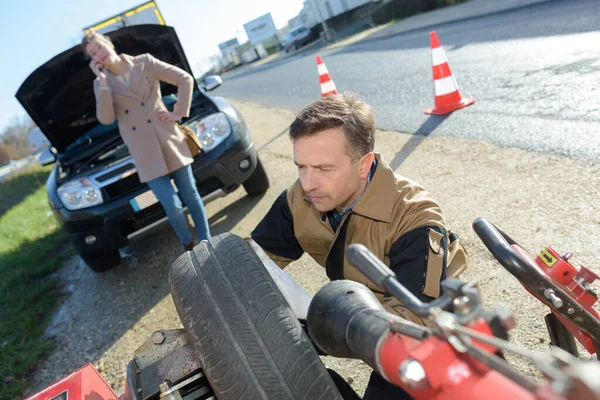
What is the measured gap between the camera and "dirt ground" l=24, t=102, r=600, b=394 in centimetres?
240

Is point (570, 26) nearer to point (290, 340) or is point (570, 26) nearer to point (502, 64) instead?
point (502, 64)

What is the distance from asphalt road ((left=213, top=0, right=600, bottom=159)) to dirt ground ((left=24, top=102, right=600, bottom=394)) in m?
0.32

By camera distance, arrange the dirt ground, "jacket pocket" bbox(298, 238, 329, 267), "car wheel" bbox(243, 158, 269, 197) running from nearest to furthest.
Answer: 1. "jacket pocket" bbox(298, 238, 329, 267)
2. the dirt ground
3. "car wheel" bbox(243, 158, 269, 197)

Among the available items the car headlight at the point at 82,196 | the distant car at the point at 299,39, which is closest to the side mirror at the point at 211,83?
the car headlight at the point at 82,196

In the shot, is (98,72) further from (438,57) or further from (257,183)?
(438,57)

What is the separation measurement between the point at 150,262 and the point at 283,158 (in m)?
2.41

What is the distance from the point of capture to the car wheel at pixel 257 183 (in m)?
4.63

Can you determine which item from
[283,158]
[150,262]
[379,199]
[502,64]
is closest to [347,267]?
[379,199]

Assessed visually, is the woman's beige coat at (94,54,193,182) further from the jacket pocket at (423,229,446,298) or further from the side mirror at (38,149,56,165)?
the jacket pocket at (423,229,446,298)

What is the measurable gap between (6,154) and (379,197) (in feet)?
142

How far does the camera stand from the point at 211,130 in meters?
4.08

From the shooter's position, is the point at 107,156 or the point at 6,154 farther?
the point at 6,154

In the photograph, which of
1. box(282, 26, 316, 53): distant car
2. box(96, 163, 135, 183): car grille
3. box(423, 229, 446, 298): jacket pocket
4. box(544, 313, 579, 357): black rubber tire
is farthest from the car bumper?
box(282, 26, 316, 53): distant car

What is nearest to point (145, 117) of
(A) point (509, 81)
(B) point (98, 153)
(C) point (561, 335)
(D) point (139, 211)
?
(D) point (139, 211)
